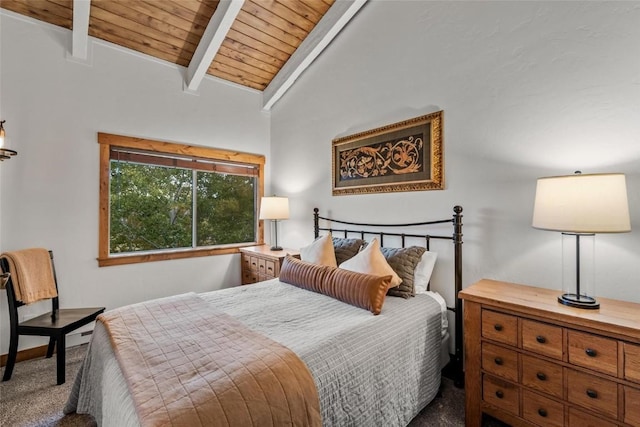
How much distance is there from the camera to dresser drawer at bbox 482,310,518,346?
151cm

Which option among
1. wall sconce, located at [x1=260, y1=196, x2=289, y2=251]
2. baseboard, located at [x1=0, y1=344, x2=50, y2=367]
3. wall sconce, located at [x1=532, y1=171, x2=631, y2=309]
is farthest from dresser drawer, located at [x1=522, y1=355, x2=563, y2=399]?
baseboard, located at [x1=0, y1=344, x2=50, y2=367]

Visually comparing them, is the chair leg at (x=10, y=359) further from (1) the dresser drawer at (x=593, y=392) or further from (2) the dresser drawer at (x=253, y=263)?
(1) the dresser drawer at (x=593, y=392)

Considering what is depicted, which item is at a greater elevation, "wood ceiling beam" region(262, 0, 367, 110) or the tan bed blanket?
"wood ceiling beam" region(262, 0, 367, 110)

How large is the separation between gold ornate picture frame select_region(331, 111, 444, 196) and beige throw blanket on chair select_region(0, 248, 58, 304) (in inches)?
106

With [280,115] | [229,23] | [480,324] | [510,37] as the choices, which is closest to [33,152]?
[229,23]

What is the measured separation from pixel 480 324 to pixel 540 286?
58 centimetres

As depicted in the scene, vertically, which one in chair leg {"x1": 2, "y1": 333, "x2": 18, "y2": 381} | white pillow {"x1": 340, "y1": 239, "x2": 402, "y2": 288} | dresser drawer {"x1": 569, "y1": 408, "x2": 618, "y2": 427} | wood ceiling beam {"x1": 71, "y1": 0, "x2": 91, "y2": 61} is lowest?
chair leg {"x1": 2, "y1": 333, "x2": 18, "y2": 381}

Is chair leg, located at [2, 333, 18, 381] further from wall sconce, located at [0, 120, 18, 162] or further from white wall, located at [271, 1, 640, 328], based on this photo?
white wall, located at [271, 1, 640, 328]

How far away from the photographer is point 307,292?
2199 mm

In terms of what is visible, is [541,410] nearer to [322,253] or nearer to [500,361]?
[500,361]

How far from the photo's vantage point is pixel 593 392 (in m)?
1.29

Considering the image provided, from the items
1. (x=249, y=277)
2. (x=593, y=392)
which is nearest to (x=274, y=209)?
(x=249, y=277)

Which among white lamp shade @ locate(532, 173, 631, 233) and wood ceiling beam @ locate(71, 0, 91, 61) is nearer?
white lamp shade @ locate(532, 173, 631, 233)

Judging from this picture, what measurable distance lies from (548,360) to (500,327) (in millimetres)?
229
